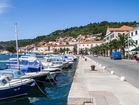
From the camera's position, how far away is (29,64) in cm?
3197

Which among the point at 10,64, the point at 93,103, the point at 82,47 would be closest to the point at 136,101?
the point at 93,103

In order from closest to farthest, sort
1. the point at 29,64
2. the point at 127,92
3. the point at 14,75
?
the point at 127,92 → the point at 14,75 → the point at 29,64

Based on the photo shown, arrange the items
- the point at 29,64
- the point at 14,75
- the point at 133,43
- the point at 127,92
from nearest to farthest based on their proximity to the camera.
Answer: the point at 127,92 < the point at 14,75 < the point at 29,64 < the point at 133,43

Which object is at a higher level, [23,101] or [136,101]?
[136,101]

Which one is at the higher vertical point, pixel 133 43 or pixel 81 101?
pixel 133 43

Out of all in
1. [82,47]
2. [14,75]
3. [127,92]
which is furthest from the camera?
[82,47]

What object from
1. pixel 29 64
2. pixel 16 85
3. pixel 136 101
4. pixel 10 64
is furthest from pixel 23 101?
pixel 10 64

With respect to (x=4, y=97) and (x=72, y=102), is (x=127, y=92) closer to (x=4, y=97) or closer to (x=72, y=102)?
(x=72, y=102)

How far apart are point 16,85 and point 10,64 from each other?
18.2 meters

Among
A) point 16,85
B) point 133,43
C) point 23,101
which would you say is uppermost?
point 133,43

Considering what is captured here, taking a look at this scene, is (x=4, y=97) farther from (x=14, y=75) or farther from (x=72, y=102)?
(x=72, y=102)

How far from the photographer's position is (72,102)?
10.6 m

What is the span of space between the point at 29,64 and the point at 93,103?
2263cm

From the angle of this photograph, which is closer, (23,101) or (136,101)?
(136,101)
